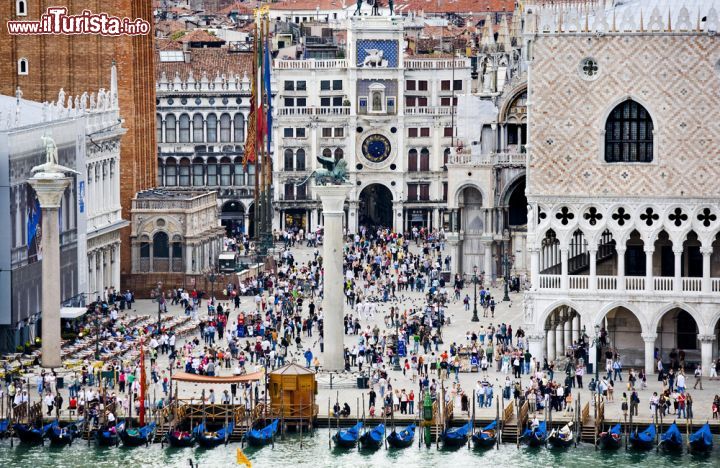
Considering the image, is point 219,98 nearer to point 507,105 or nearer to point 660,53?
point 507,105

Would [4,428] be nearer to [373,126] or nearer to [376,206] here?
[373,126]

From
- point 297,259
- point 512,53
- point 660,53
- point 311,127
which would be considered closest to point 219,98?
point 311,127

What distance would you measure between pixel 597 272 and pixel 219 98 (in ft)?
191

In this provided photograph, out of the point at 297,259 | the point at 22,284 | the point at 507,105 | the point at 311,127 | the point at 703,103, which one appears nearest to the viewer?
the point at 703,103

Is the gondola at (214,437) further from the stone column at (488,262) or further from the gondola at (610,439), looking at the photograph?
the stone column at (488,262)

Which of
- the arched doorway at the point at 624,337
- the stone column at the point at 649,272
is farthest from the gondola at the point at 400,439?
the stone column at the point at 649,272

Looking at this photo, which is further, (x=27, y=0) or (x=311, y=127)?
(x=311, y=127)

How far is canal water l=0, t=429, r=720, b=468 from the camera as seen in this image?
8988 centimetres

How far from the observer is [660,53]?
102 m

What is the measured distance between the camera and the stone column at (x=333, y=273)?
9981 cm

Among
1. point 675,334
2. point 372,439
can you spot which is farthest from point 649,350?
point 372,439

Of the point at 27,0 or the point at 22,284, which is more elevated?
the point at 27,0

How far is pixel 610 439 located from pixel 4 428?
65.4ft

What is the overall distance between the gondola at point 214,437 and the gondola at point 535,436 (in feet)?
31.7
